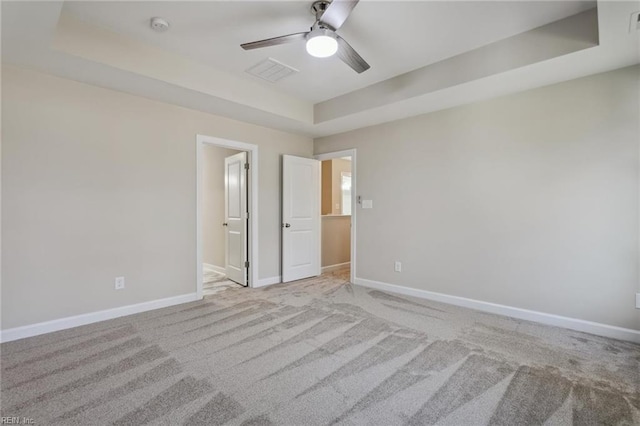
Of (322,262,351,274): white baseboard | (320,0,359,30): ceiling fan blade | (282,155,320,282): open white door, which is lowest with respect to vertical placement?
(322,262,351,274): white baseboard

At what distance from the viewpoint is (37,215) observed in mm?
2748

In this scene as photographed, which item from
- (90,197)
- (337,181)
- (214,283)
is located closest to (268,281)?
(214,283)

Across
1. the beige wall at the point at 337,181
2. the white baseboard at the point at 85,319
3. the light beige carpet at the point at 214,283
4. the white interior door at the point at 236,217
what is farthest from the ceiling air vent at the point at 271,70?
the beige wall at the point at 337,181

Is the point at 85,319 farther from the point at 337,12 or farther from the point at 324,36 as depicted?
the point at 337,12

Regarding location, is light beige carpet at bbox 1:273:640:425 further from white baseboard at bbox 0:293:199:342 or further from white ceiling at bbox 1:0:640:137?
white ceiling at bbox 1:0:640:137

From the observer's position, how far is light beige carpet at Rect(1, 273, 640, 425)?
5.61 ft

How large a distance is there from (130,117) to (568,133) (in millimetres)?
4494

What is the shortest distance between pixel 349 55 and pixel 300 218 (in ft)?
9.53

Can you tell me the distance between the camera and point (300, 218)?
4.91m

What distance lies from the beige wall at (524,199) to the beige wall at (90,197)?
2745 mm

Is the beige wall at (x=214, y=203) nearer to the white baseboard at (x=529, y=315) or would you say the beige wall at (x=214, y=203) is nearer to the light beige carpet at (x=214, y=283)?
the light beige carpet at (x=214, y=283)

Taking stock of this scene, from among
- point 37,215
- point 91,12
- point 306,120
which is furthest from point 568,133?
point 37,215

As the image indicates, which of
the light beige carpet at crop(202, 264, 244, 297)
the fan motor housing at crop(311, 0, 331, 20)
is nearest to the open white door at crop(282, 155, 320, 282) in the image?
the light beige carpet at crop(202, 264, 244, 297)

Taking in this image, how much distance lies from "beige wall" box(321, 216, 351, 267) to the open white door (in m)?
0.53
